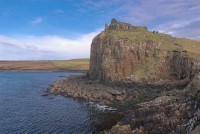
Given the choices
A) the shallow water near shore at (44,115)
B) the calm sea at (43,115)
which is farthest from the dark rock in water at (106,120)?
the calm sea at (43,115)

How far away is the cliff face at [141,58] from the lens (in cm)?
9619

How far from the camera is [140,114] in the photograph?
5000 centimetres

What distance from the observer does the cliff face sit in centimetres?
9619

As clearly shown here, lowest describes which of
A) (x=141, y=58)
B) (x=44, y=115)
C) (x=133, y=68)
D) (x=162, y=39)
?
(x=44, y=115)

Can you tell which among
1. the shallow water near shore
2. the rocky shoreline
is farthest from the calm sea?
the rocky shoreline

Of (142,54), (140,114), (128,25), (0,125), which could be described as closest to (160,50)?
(142,54)

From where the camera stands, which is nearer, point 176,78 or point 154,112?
point 154,112

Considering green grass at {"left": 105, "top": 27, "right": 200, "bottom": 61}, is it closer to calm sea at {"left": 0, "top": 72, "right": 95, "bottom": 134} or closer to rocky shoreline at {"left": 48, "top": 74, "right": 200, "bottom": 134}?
rocky shoreline at {"left": 48, "top": 74, "right": 200, "bottom": 134}

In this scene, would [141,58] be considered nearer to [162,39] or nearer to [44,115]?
[162,39]

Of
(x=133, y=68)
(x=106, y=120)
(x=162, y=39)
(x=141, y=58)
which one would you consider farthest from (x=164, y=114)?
(x=162, y=39)

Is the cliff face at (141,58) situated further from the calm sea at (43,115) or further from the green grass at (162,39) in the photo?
the calm sea at (43,115)

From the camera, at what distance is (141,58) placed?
10156 centimetres

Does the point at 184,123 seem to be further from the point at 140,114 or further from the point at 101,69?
the point at 101,69

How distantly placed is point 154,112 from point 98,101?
33586mm
